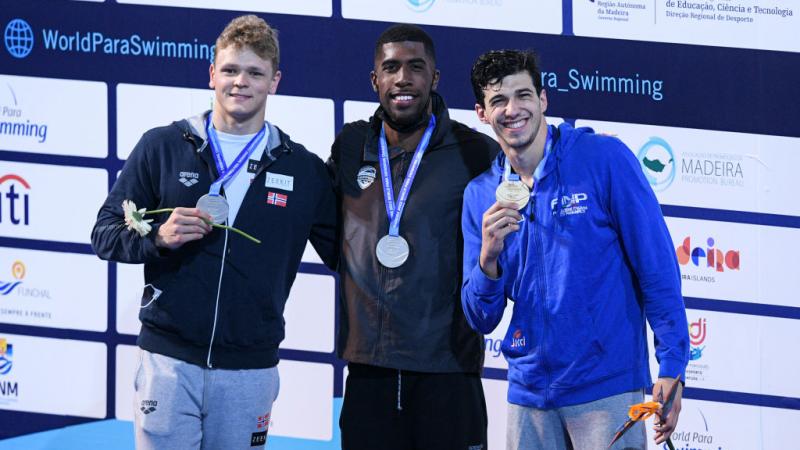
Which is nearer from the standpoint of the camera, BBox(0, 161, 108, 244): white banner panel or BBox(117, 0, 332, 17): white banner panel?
BBox(117, 0, 332, 17): white banner panel

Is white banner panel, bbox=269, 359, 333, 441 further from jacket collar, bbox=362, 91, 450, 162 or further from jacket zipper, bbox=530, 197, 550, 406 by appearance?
jacket zipper, bbox=530, 197, 550, 406

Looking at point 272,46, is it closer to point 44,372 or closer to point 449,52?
point 449,52

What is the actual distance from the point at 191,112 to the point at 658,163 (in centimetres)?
212

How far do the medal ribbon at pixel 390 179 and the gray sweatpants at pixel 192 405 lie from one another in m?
0.68

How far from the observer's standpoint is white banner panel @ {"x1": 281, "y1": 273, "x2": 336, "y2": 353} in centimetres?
468

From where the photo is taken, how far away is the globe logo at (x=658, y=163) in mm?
4391

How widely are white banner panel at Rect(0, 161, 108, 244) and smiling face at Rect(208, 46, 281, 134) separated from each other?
1.63 meters

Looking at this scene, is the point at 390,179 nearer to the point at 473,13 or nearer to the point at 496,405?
the point at 473,13

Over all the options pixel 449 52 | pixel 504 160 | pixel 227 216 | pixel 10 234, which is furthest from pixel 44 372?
pixel 504 160

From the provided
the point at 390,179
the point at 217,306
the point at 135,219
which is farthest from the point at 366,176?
the point at 135,219

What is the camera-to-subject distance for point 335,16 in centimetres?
460

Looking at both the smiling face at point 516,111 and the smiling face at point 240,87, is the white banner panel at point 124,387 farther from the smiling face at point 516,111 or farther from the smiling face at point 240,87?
the smiling face at point 516,111

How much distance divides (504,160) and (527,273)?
15.9 inches

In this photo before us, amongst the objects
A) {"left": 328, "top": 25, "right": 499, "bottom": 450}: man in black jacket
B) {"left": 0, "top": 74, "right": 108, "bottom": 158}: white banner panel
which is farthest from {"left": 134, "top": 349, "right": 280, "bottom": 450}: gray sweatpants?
{"left": 0, "top": 74, "right": 108, "bottom": 158}: white banner panel
